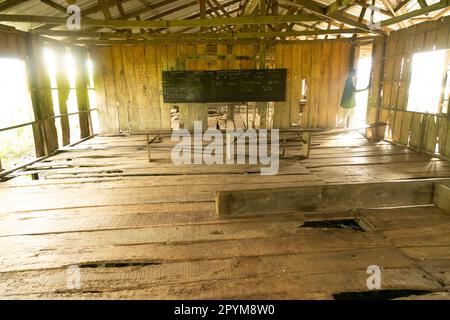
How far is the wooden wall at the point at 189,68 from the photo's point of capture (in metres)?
10.3

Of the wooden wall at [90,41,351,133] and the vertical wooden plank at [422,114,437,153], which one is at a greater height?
the wooden wall at [90,41,351,133]

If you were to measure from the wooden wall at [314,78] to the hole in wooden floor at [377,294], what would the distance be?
355 inches

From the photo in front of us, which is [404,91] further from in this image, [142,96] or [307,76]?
[142,96]

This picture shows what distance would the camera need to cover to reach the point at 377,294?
238 centimetres

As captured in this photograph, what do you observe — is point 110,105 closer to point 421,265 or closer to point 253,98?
point 253,98

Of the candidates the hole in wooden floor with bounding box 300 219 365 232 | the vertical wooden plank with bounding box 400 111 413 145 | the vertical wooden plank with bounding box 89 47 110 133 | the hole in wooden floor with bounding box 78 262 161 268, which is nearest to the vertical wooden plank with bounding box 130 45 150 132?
the vertical wooden plank with bounding box 89 47 110 133

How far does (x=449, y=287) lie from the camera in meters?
2.44

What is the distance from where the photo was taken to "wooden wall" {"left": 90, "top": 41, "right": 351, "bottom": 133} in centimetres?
1029

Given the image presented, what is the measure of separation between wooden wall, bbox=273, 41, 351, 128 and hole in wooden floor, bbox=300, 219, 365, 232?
7.66 metres

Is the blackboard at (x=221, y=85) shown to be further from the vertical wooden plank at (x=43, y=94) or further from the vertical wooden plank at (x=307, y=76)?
the vertical wooden plank at (x=43, y=94)

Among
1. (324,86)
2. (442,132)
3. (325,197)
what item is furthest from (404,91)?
(325,197)

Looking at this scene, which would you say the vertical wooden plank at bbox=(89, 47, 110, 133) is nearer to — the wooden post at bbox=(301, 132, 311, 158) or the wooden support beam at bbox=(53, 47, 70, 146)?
the wooden support beam at bbox=(53, 47, 70, 146)

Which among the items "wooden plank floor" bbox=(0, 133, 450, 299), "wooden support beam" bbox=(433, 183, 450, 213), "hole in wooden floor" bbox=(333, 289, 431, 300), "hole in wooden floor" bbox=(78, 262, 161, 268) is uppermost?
"wooden support beam" bbox=(433, 183, 450, 213)
